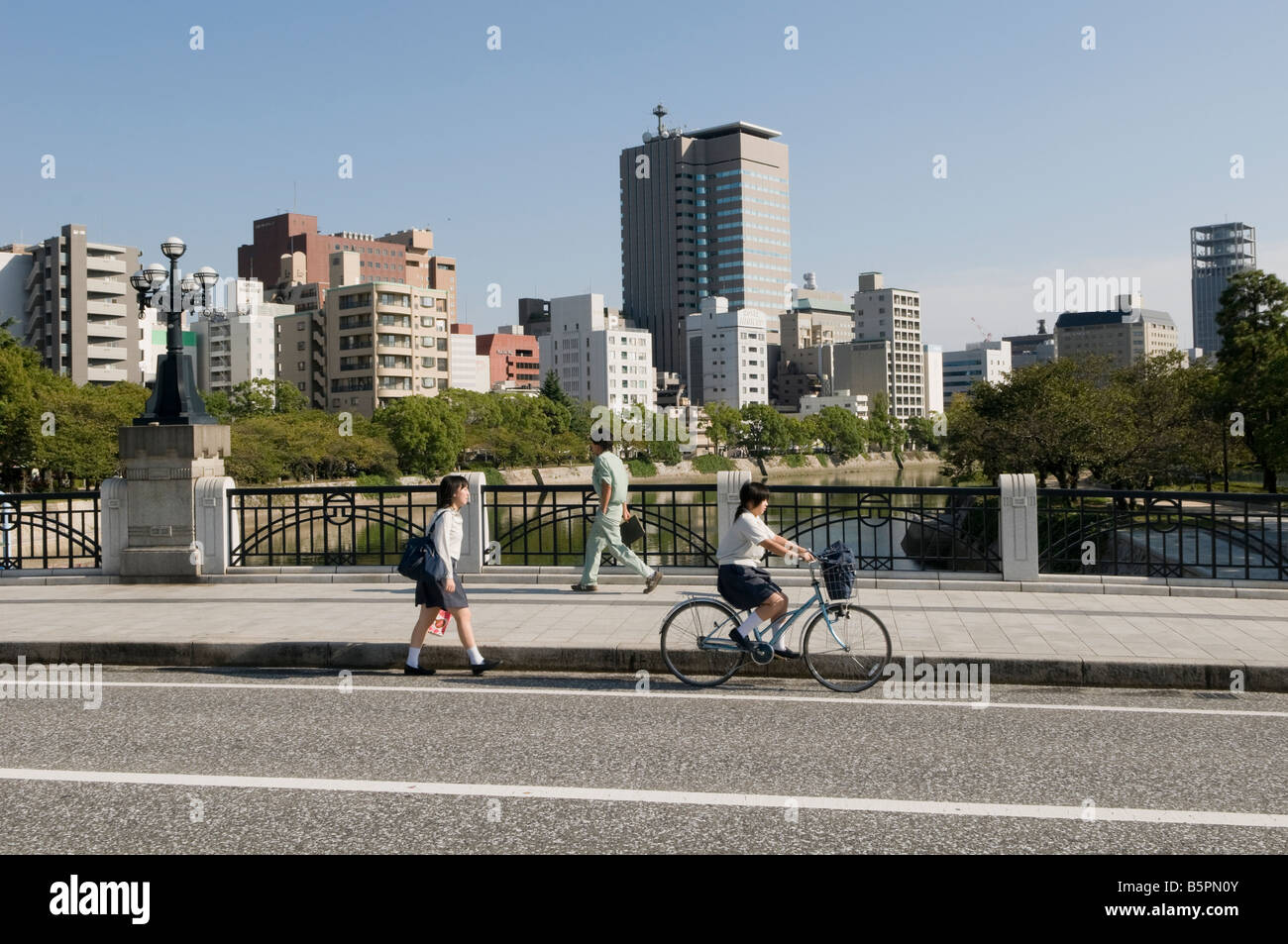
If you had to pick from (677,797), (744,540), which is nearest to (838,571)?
(744,540)

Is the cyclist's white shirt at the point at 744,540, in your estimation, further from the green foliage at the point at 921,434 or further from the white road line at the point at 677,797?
the green foliage at the point at 921,434

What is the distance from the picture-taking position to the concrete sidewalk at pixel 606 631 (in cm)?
969

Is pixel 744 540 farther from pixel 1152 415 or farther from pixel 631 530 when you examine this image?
pixel 1152 415

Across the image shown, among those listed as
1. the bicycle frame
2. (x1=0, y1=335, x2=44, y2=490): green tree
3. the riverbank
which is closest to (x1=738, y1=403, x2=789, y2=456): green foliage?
the riverbank

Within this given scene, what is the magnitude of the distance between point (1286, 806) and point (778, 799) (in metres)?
2.56

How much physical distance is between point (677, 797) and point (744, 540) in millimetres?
3461

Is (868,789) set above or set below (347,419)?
below

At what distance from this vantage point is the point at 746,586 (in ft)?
30.4

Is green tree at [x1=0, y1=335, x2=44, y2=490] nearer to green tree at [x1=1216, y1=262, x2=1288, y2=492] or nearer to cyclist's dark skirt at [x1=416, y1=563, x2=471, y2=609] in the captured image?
cyclist's dark skirt at [x1=416, y1=563, x2=471, y2=609]

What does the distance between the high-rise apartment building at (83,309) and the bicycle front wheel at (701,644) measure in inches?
4277
